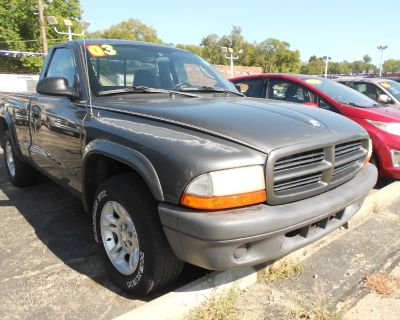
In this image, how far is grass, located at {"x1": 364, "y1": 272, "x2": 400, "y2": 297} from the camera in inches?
110

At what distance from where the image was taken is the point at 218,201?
2162mm

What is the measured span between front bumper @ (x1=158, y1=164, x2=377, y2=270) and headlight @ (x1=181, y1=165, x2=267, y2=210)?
5cm

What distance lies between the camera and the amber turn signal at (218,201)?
2.15 meters

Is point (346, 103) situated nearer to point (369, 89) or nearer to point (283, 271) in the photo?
point (369, 89)

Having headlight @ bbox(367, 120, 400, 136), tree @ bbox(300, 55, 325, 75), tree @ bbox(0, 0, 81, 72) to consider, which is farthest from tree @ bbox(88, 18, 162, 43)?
headlight @ bbox(367, 120, 400, 136)

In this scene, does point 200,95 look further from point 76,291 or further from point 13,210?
point 13,210

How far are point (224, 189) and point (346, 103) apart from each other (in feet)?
13.6

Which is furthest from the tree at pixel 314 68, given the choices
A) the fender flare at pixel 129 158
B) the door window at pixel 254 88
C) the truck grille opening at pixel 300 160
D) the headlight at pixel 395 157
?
the fender flare at pixel 129 158

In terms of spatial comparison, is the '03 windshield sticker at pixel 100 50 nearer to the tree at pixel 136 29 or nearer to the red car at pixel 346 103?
the red car at pixel 346 103

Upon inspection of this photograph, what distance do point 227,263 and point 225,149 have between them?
0.63 m

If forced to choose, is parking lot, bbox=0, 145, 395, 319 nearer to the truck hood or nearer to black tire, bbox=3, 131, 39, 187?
black tire, bbox=3, 131, 39, 187

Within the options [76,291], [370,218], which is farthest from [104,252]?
[370,218]

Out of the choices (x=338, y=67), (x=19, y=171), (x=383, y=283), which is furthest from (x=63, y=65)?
(x=338, y=67)

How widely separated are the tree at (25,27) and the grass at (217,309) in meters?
40.8
